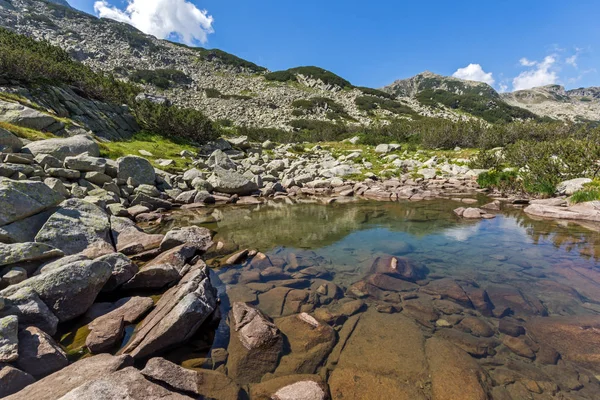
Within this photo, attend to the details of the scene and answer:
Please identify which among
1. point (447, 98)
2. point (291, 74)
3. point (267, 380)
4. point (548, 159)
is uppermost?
point (291, 74)

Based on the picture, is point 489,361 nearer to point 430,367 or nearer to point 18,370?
point 430,367

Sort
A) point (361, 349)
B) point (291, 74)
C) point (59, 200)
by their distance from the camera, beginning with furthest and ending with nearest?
point (291, 74)
point (59, 200)
point (361, 349)

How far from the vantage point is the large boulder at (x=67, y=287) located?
5.73 m

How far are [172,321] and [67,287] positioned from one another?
8.57 ft

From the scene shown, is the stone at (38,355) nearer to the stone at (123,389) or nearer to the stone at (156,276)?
the stone at (123,389)

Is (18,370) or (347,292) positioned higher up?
(18,370)

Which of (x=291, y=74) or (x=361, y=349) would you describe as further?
(x=291, y=74)

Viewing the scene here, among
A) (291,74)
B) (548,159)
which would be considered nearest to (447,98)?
(291,74)

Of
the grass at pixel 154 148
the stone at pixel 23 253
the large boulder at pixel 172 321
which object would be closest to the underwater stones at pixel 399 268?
the large boulder at pixel 172 321

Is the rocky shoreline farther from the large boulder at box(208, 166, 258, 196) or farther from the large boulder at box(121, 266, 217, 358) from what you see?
the large boulder at box(208, 166, 258, 196)

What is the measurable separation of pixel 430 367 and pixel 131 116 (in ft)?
131

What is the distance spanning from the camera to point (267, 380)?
4883mm

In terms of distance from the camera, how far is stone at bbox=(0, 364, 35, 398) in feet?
12.8

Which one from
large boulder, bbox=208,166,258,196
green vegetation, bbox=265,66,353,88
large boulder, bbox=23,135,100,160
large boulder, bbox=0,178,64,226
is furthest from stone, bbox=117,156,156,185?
green vegetation, bbox=265,66,353,88
